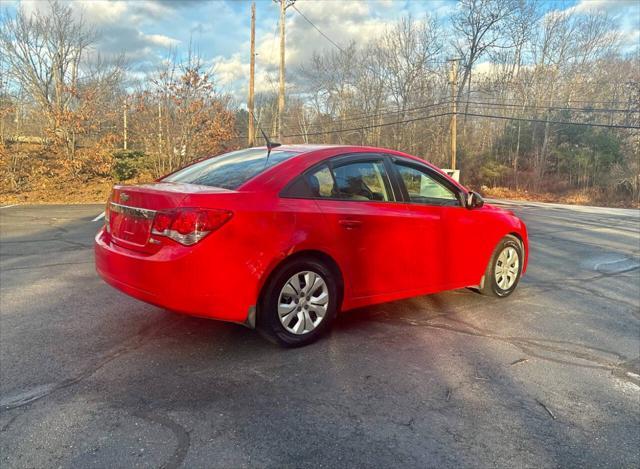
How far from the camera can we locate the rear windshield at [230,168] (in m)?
3.71

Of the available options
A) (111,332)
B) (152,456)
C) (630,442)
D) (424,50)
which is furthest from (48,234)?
(424,50)

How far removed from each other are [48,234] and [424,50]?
105 ft

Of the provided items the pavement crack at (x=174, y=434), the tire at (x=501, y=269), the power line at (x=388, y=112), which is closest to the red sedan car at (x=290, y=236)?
the tire at (x=501, y=269)

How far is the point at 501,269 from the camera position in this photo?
523 cm

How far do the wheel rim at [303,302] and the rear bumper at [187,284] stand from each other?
325 millimetres

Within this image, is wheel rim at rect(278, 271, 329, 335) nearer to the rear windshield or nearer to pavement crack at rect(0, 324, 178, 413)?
the rear windshield

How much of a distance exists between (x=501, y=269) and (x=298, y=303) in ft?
8.96

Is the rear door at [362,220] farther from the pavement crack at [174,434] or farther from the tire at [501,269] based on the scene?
the pavement crack at [174,434]

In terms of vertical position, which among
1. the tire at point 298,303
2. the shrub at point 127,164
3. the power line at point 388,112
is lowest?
the tire at point 298,303

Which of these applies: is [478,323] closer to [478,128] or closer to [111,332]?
[111,332]

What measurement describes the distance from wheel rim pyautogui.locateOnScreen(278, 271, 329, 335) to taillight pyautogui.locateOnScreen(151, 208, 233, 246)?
71cm

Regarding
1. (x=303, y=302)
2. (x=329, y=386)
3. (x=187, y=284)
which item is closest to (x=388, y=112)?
(x=303, y=302)

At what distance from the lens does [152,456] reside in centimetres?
226

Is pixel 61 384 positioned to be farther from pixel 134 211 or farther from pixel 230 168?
pixel 230 168
